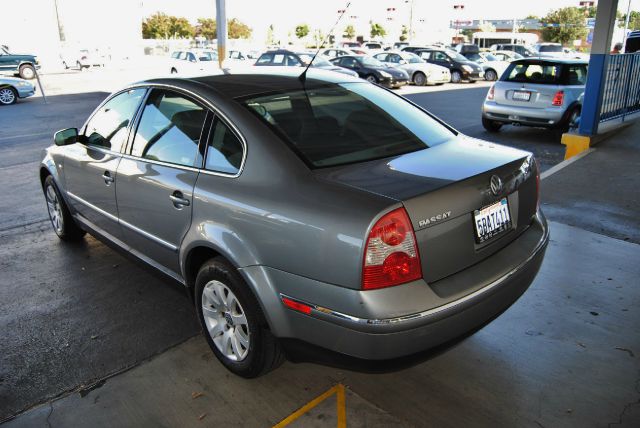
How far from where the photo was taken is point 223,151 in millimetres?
3072

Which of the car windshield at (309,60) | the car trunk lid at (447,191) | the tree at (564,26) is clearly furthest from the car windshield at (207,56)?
the tree at (564,26)

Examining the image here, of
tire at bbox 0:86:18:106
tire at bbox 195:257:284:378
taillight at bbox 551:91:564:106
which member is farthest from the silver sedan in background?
tire at bbox 195:257:284:378

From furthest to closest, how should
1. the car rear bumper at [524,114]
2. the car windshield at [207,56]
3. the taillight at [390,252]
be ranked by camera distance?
the car windshield at [207,56]
the car rear bumper at [524,114]
the taillight at [390,252]

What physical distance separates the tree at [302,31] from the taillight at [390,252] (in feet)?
295

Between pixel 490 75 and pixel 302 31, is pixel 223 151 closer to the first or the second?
pixel 490 75

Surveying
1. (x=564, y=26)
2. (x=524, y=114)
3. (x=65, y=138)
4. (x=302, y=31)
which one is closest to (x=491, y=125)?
(x=524, y=114)

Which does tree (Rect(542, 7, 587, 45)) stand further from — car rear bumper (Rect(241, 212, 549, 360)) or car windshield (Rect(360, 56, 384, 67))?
car rear bumper (Rect(241, 212, 549, 360))

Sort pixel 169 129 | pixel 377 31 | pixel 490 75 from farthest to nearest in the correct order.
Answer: pixel 377 31
pixel 490 75
pixel 169 129

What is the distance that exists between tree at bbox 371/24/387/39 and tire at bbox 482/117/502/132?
8947 cm

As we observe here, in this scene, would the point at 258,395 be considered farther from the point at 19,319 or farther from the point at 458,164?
the point at 19,319

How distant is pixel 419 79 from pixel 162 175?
20.8 meters

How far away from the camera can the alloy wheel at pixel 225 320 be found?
2990 mm

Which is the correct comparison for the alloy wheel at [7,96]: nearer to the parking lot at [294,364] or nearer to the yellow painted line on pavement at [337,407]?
the parking lot at [294,364]

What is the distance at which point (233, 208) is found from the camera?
9.28 ft
